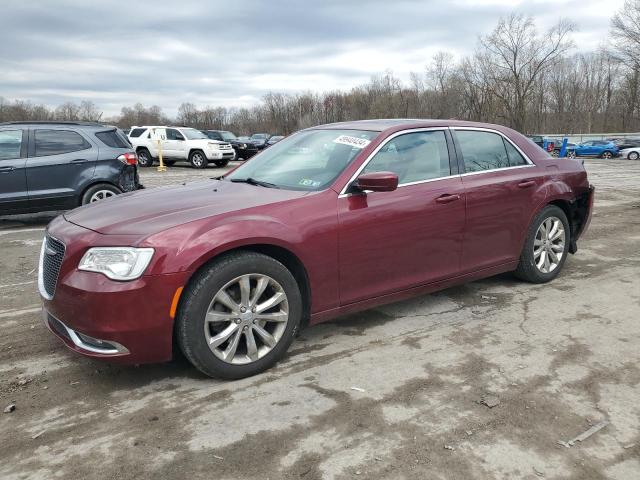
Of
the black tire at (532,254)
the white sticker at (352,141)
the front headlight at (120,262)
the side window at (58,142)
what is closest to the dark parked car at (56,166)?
the side window at (58,142)

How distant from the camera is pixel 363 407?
114 inches

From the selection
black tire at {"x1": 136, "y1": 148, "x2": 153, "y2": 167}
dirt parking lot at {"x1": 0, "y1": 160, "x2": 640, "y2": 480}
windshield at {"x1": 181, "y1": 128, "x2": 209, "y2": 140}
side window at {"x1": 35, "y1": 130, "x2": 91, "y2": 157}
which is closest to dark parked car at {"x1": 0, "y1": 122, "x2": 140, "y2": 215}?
side window at {"x1": 35, "y1": 130, "x2": 91, "y2": 157}

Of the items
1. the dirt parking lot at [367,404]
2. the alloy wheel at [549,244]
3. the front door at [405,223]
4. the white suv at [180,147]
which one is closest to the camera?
the dirt parking lot at [367,404]

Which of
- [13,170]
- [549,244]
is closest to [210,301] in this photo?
[549,244]

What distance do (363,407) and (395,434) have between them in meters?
0.30

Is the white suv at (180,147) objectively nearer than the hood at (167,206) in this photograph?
No

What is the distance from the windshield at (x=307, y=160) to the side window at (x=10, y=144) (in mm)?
5522

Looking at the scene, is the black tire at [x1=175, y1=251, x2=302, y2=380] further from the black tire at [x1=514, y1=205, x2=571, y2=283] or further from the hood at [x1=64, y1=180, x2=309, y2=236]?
the black tire at [x1=514, y1=205, x2=571, y2=283]

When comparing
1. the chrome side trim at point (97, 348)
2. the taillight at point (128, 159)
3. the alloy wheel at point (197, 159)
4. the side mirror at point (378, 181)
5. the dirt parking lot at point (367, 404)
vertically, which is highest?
the alloy wheel at point (197, 159)

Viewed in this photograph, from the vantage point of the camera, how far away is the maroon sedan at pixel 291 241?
2906 millimetres

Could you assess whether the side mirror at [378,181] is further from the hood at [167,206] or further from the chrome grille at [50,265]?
the chrome grille at [50,265]

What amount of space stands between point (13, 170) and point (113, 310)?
21.5ft

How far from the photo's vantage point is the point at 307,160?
406 centimetres

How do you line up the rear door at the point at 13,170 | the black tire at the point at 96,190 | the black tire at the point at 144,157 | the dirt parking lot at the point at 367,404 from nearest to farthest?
1. the dirt parking lot at the point at 367,404
2. the rear door at the point at 13,170
3. the black tire at the point at 96,190
4. the black tire at the point at 144,157
